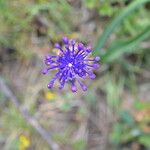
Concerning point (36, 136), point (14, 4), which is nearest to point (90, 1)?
point (14, 4)

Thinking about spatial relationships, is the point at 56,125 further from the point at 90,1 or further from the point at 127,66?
the point at 90,1

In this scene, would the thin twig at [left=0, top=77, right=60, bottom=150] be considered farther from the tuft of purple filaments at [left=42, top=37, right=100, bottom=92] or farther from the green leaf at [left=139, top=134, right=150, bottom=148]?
the tuft of purple filaments at [left=42, top=37, right=100, bottom=92]

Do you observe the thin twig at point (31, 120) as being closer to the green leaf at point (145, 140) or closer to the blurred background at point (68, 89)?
the blurred background at point (68, 89)

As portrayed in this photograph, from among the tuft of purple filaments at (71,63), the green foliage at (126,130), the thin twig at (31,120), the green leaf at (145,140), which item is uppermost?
the thin twig at (31,120)

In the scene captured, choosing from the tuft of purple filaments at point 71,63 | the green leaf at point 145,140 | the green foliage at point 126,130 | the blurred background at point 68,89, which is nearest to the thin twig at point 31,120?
the blurred background at point 68,89

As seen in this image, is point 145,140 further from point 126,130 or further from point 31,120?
point 31,120

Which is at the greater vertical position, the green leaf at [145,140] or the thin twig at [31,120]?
the thin twig at [31,120]

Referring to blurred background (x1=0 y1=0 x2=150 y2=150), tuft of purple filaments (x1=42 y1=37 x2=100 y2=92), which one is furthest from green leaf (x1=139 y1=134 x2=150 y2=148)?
tuft of purple filaments (x1=42 y1=37 x2=100 y2=92)

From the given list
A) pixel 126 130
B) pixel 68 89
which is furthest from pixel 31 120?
pixel 126 130
